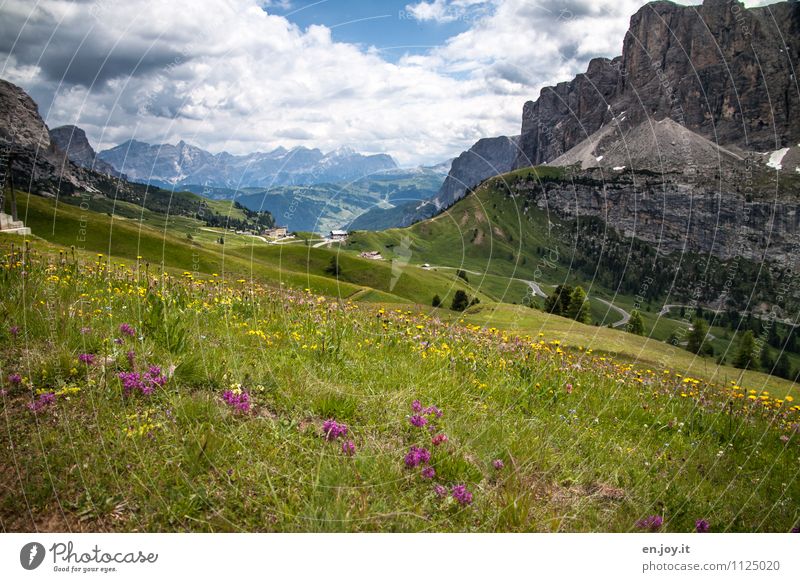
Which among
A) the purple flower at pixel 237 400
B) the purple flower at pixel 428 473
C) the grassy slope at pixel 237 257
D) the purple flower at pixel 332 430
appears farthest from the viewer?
the grassy slope at pixel 237 257

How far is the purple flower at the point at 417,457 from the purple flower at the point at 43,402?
11.1 ft

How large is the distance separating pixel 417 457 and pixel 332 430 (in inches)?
33.6

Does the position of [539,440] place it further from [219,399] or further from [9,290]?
[9,290]

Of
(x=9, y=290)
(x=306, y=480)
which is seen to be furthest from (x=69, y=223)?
(x=306, y=480)

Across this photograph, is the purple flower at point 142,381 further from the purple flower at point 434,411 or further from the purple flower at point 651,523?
the purple flower at point 651,523

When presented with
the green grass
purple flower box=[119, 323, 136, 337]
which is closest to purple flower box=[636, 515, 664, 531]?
the green grass

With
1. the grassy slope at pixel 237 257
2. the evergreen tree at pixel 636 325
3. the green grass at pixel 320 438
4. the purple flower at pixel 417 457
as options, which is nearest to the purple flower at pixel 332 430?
the green grass at pixel 320 438

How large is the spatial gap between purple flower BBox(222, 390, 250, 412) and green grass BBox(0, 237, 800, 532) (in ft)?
0.24

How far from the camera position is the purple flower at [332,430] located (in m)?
4.45

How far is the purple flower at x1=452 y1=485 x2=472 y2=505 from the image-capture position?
3.91m

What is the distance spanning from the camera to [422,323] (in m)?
10.2
